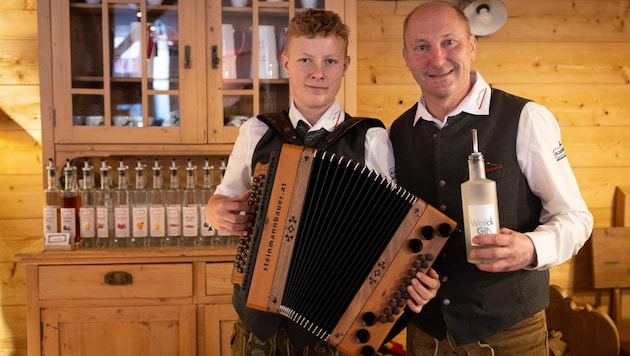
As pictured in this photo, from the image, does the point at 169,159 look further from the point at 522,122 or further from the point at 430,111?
the point at 522,122

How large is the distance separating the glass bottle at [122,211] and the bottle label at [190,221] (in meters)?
0.21

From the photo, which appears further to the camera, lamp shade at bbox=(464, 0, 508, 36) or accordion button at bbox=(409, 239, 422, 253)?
lamp shade at bbox=(464, 0, 508, 36)

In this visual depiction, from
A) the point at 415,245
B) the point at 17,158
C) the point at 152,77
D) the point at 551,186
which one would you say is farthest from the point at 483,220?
the point at 17,158

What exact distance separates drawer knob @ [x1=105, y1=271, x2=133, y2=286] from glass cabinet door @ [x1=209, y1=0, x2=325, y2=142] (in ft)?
2.01

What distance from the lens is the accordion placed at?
127cm

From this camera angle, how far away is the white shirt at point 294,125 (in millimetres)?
1479

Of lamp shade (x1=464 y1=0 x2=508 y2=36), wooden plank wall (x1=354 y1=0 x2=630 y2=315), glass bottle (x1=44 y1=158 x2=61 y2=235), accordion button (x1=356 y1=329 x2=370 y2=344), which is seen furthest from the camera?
wooden plank wall (x1=354 y1=0 x2=630 y2=315)

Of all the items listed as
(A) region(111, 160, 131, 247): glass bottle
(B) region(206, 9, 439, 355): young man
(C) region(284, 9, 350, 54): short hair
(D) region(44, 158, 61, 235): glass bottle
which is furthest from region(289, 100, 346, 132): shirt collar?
(D) region(44, 158, 61, 235): glass bottle

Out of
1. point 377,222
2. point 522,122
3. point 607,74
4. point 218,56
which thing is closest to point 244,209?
point 377,222

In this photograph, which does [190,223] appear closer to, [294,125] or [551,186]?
[294,125]

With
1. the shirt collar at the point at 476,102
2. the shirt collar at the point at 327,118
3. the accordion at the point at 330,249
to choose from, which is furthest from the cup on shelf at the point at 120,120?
the shirt collar at the point at 476,102

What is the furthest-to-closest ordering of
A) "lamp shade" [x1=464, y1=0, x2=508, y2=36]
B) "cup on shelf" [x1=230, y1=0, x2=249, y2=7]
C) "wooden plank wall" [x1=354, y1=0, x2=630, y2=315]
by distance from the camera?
"wooden plank wall" [x1=354, y1=0, x2=630, y2=315]
"lamp shade" [x1=464, y1=0, x2=508, y2=36]
"cup on shelf" [x1=230, y1=0, x2=249, y2=7]

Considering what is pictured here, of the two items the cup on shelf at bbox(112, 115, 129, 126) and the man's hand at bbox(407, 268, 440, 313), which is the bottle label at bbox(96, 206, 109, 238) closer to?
the cup on shelf at bbox(112, 115, 129, 126)

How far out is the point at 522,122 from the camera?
1373mm
